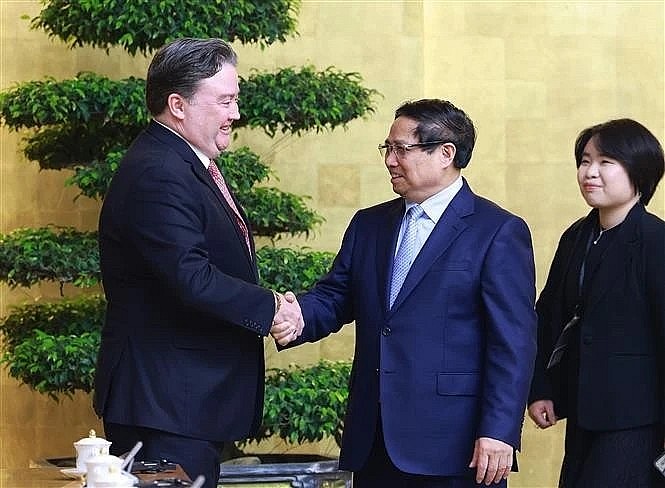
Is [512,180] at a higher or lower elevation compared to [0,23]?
lower

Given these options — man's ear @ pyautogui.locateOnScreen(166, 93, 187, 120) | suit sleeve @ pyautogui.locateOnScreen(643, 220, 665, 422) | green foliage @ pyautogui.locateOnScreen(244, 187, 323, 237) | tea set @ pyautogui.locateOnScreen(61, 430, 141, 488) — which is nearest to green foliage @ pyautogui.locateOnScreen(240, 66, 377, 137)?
green foliage @ pyautogui.locateOnScreen(244, 187, 323, 237)

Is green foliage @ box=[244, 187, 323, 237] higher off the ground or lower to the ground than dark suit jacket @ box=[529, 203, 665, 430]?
higher

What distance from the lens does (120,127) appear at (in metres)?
5.05

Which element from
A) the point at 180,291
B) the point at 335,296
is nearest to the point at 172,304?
the point at 180,291

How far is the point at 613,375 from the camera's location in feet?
12.3

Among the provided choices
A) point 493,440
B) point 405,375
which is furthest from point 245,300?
point 493,440

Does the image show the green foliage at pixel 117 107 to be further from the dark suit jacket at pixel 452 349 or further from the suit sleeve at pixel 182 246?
the suit sleeve at pixel 182 246

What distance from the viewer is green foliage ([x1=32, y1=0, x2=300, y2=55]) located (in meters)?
4.73

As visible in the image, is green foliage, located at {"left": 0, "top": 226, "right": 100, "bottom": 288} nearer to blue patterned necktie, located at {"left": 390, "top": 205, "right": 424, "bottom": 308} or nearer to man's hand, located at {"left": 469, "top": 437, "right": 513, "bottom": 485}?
blue patterned necktie, located at {"left": 390, "top": 205, "right": 424, "bottom": 308}

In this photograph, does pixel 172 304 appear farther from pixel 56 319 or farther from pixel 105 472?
pixel 56 319

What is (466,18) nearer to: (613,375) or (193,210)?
(613,375)

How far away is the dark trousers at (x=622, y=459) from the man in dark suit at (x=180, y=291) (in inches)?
40.7

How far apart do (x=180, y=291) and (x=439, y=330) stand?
0.68 meters

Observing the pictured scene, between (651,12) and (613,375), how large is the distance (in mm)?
2907
